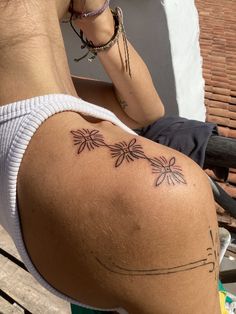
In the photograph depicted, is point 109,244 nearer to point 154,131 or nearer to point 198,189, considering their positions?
point 198,189

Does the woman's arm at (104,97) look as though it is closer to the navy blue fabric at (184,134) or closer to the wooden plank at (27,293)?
the navy blue fabric at (184,134)

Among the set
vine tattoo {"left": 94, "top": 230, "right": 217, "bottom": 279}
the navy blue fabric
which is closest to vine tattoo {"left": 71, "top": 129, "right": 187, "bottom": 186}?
vine tattoo {"left": 94, "top": 230, "right": 217, "bottom": 279}

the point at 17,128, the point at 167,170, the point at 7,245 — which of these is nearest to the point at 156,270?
the point at 167,170

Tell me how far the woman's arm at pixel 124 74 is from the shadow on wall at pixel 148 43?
527 millimetres

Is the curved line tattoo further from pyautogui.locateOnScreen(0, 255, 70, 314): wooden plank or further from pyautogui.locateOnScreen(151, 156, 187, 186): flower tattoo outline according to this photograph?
pyautogui.locateOnScreen(0, 255, 70, 314): wooden plank

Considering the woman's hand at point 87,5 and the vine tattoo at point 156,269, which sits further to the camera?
the woman's hand at point 87,5

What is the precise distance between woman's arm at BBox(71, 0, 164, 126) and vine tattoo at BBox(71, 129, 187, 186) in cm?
60

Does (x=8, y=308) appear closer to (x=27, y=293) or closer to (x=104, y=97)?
(x=27, y=293)

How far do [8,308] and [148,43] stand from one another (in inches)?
51.5

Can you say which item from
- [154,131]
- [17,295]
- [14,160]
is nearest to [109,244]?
[14,160]

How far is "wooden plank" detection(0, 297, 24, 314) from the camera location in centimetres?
187

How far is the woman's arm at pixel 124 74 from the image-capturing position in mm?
1197

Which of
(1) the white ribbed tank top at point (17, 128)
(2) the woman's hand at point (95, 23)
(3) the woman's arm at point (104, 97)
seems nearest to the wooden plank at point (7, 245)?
(3) the woman's arm at point (104, 97)

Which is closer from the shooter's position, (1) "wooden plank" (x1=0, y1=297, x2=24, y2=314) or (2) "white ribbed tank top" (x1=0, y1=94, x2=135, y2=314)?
(2) "white ribbed tank top" (x1=0, y1=94, x2=135, y2=314)
